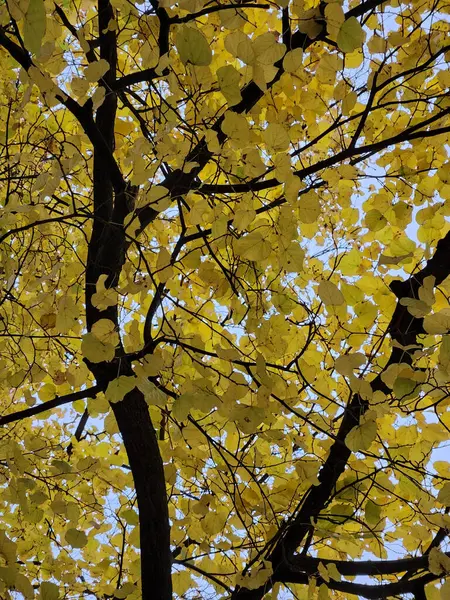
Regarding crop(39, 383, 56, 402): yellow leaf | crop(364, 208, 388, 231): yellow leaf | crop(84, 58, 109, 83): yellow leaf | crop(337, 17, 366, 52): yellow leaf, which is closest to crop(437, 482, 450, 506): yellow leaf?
crop(364, 208, 388, 231): yellow leaf

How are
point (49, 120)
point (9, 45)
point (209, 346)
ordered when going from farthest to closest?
1. point (49, 120)
2. point (209, 346)
3. point (9, 45)

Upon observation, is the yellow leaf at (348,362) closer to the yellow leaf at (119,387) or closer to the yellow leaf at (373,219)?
the yellow leaf at (119,387)

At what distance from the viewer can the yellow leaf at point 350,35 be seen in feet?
4.24

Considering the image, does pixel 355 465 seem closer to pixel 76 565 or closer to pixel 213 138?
pixel 213 138

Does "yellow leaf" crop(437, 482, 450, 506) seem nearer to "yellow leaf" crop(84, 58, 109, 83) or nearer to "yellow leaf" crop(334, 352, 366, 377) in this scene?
"yellow leaf" crop(334, 352, 366, 377)

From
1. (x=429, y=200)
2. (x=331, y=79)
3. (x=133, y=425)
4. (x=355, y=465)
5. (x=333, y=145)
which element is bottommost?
(x=355, y=465)

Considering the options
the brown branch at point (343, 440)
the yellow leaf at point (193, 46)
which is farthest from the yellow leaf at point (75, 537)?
the yellow leaf at point (193, 46)

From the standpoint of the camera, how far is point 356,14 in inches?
64.9

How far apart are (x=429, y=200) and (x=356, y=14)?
29.9 inches

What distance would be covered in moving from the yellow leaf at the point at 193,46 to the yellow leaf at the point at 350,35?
37cm

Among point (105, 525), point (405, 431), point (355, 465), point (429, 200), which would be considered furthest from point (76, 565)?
point (429, 200)

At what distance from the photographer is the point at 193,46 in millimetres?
1176

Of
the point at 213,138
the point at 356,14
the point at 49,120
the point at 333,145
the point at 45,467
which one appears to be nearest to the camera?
the point at 213,138

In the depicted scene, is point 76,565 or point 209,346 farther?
point 76,565
